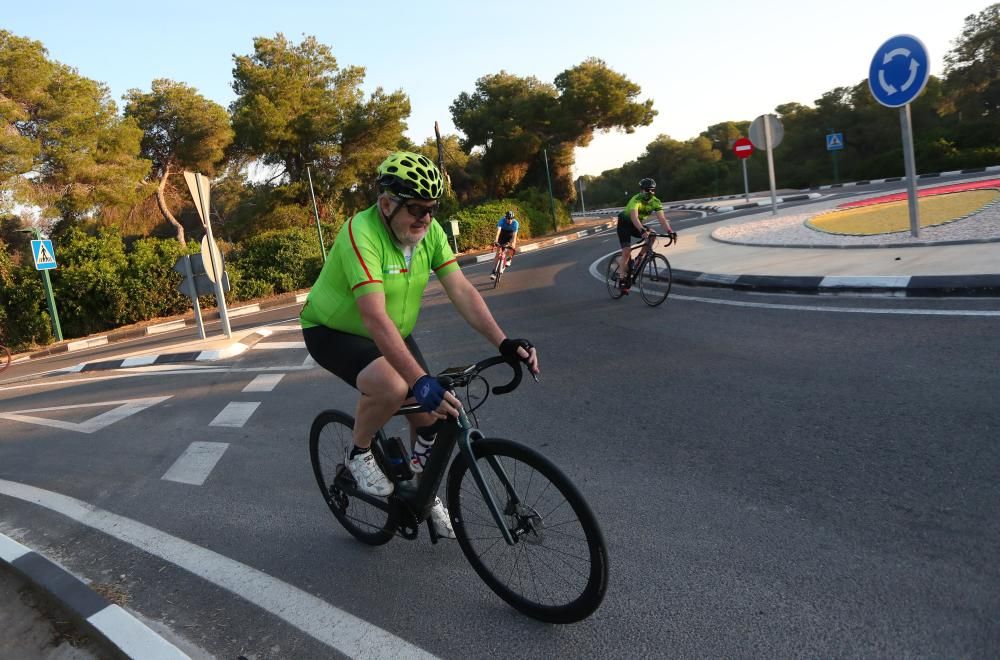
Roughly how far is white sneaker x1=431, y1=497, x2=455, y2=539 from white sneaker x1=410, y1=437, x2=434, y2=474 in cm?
24

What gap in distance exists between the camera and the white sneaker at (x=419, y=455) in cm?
312

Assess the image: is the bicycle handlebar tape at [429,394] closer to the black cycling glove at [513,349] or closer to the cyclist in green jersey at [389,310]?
the cyclist in green jersey at [389,310]

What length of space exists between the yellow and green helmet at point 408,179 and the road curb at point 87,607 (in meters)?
1.92

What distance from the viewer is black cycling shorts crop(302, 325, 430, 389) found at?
310 cm

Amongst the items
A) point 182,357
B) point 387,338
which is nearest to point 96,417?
point 182,357

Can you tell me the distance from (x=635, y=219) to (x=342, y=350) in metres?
7.73

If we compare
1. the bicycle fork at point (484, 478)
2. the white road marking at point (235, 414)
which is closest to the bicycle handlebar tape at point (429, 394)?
the bicycle fork at point (484, 478)

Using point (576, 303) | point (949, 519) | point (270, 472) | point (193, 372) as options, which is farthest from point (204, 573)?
point (576, 303)

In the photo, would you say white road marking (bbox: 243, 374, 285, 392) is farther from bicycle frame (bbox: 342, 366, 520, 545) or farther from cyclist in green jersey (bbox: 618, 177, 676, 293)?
cyclist in green jersey (bbox: 618, 177, 676, 293)

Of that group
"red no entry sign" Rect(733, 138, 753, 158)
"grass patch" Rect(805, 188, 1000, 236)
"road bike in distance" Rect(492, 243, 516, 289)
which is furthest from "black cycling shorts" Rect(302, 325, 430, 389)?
"red no entry sign" Rect(733, 138, 753, 158)

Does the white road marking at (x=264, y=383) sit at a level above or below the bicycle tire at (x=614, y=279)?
below

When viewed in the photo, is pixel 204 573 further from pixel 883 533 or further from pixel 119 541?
pixel 883 533

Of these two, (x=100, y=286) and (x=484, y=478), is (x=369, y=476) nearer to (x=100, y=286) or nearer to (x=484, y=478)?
(x=484, y=478)

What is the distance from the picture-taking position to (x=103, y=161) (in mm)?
25469
